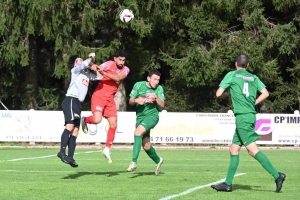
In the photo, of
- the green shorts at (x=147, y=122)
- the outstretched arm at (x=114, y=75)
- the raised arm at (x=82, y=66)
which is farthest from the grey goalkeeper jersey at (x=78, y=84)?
the green shorts at (x=147, y=122)

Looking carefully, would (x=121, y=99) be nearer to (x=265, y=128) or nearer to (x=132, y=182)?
(x=265, y=128)

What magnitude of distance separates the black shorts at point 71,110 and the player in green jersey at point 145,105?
3.37 ft

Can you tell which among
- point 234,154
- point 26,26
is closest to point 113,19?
point 26,26

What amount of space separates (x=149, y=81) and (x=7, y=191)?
380 centimetres

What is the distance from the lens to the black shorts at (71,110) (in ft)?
43.0

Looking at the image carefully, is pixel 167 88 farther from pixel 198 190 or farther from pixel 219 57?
pixel 198 190

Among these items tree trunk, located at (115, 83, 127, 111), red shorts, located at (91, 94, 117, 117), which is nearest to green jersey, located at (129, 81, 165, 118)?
red shorts, located at (91, 94, 117, 117)

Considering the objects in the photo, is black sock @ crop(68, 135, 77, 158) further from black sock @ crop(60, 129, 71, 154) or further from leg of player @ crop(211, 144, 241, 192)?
leg of player @ crop(211, 144, 241, 192)

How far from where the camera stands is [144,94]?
13.5 meters

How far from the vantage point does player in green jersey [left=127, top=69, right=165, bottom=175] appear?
1344cm

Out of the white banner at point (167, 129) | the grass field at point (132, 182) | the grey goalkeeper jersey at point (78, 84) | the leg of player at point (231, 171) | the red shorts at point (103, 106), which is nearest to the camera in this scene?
the grass field at point (132, 182)

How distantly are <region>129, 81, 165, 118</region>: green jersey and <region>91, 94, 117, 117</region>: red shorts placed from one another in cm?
59

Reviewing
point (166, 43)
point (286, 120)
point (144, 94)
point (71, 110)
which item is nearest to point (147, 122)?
point (144, 94)

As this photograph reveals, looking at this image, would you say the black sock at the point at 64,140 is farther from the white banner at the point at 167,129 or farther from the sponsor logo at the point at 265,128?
the sponsor logo at the point at 265,128
